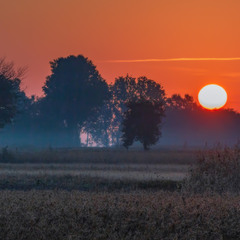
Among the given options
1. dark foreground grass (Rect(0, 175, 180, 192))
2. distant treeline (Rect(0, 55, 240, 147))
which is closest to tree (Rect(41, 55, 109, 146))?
distant treeline (Rect(0, 55, 240, 147))

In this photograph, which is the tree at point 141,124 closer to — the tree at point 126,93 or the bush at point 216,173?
the bush at point 216,173

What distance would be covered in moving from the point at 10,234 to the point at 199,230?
388 cm

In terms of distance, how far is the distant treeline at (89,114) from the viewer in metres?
127

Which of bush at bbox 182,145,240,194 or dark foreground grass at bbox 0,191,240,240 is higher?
bush at bbox 182,145,240,194

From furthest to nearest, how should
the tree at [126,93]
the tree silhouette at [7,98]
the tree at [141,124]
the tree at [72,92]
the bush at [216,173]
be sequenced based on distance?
1. the tree at [126,93]
2. the tree at [72,92]
3. the tree at [141,124]
4. the tree silhouette at [7,98]
5. the bush at [216,173]

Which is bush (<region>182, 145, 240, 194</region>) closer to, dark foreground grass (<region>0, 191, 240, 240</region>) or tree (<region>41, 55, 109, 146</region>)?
dark foreground grass (<region>0, 191, 240, 240</region>)

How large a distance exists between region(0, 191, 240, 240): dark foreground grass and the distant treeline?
80316mm

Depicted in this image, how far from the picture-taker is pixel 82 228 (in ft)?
46.6

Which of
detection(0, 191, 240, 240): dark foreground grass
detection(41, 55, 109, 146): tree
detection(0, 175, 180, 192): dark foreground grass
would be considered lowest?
detection(0, 191, 240, 240): dark foreground grass

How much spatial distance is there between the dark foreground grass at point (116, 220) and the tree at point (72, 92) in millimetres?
108985

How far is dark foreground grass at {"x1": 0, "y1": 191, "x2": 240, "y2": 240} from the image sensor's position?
45.7ft

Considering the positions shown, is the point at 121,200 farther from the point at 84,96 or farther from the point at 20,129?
the point at 20,129

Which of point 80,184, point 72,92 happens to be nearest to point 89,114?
point 72,92

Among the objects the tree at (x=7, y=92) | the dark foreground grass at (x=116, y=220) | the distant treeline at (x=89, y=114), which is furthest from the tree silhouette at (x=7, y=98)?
the dark foreground grass at (x=116, y=220)
